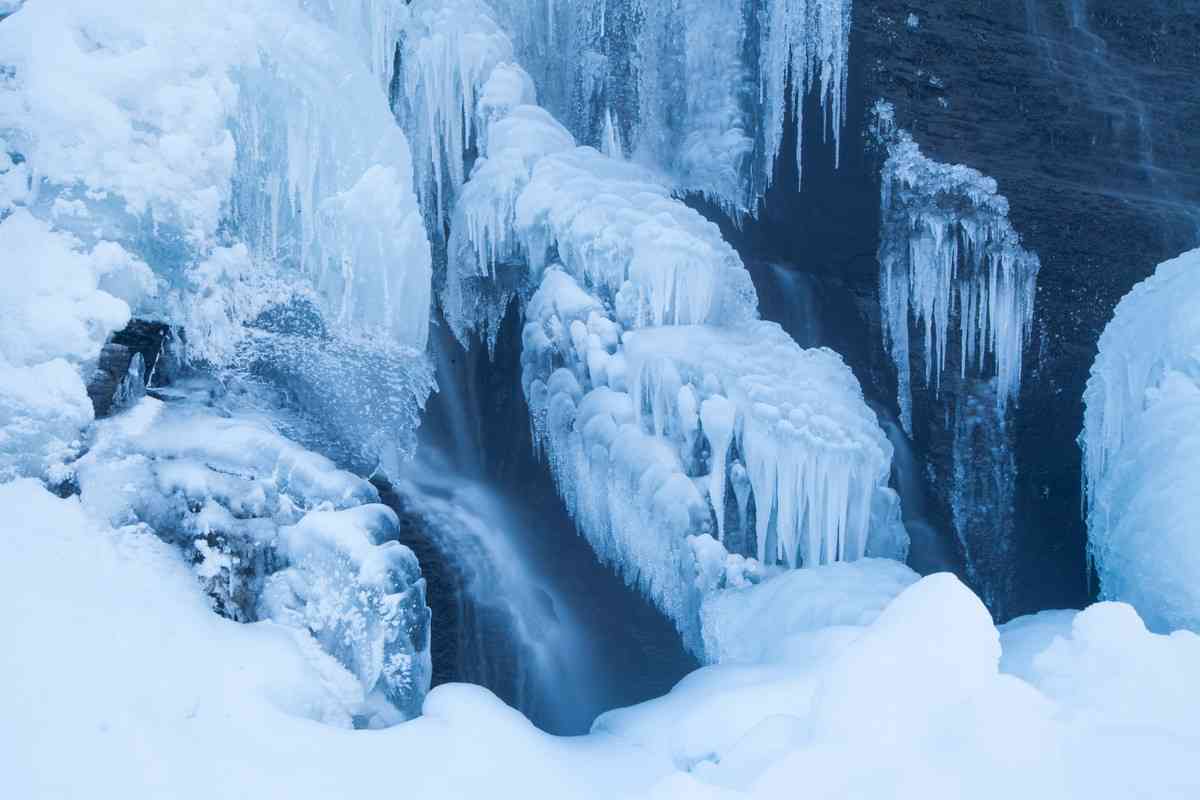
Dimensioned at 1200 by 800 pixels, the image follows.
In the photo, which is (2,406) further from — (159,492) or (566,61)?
(566,61)

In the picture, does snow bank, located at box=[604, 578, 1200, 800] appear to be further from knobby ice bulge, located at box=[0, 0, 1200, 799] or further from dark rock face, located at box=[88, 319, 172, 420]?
dark rock face, located at box=[88, 319, 172, 420]

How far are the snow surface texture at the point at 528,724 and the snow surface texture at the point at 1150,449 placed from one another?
38.1 inches

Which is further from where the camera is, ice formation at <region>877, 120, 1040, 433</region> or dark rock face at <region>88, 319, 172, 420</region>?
ice formation at <region>877, 120, 1040, 433</region>

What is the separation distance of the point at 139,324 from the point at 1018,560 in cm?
533

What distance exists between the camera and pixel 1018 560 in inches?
274

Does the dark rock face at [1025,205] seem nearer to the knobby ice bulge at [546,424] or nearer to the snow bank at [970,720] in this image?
the knobby ice bulge at [546,424]

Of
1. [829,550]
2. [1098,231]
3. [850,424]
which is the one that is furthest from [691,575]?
[1098,231]

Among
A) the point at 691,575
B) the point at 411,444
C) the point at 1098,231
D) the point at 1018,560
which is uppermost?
the point at 1098,231

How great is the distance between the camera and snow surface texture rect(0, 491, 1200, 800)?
114 inches

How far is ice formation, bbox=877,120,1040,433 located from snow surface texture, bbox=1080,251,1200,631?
87 centimetres

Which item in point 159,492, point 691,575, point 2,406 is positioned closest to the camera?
point 2,406

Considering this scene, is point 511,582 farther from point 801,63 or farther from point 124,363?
point 801,63

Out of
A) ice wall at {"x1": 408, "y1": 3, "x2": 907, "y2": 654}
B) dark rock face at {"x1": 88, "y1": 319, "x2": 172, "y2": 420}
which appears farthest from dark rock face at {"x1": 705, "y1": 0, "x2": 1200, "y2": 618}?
dark rock face at {"x1": 88, "y1": 319, "x2": 172, "y2": 420}

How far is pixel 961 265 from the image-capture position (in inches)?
271
